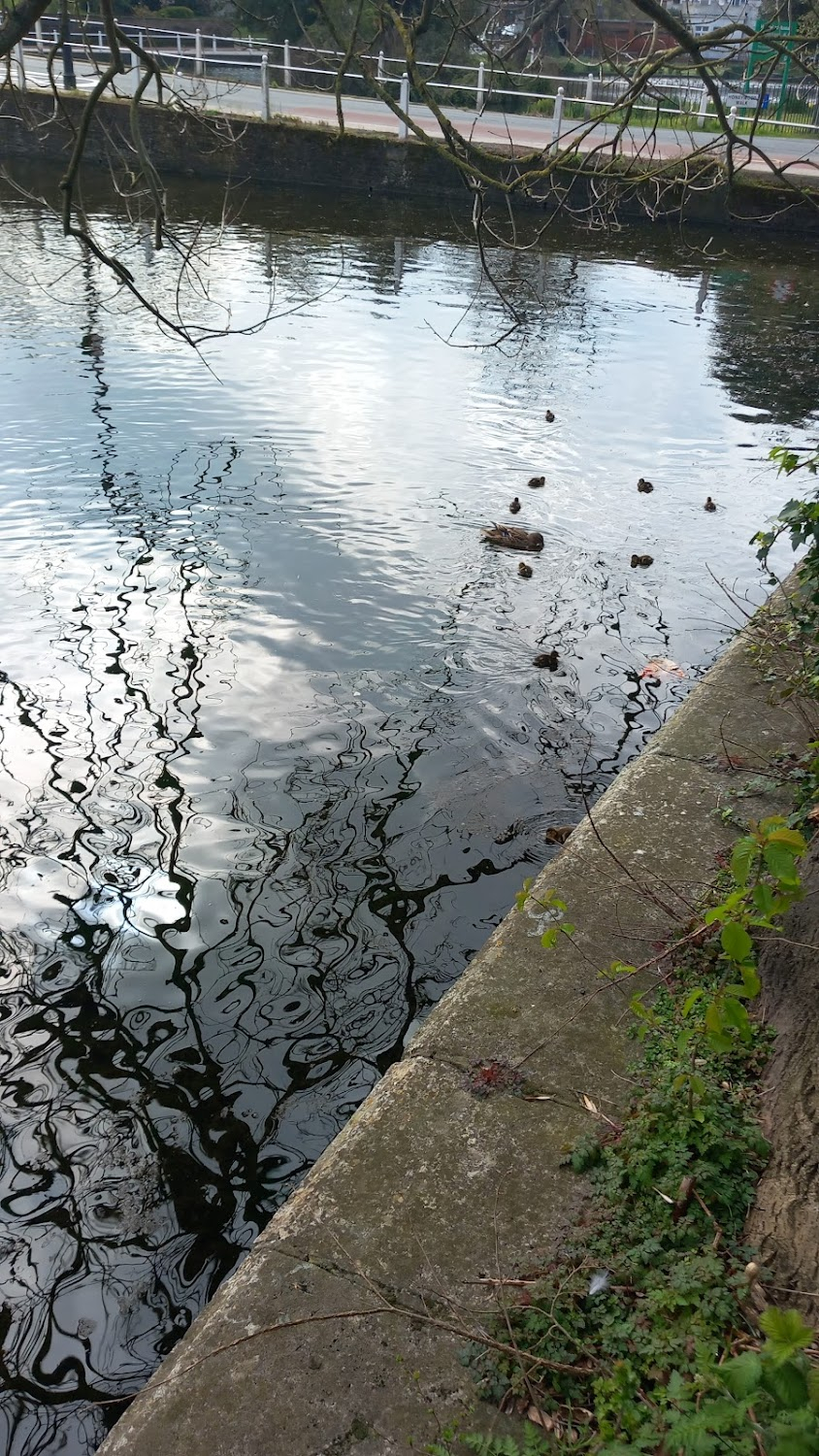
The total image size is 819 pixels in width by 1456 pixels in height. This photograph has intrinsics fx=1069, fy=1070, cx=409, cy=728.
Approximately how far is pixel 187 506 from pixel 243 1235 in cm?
701

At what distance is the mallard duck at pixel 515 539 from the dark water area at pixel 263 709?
17 centimetres

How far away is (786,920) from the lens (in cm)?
367

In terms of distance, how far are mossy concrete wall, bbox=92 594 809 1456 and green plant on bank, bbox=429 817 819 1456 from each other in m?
0.11

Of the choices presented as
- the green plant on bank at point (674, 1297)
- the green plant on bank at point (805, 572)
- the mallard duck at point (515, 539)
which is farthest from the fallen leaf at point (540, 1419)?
the mallard duck at point (515, 539)

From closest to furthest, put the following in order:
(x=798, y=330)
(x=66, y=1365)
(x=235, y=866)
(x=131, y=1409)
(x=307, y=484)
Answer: (x=131, y=1409), (x=66, y=1365), (x=235, y=866), (x=307, y=484), (x=798, y=330)

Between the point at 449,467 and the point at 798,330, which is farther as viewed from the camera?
the point at 798,330

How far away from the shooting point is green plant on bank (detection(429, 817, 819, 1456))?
2.09 meters

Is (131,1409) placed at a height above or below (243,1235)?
above

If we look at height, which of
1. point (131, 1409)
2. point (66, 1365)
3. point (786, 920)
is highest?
point (786, 920)

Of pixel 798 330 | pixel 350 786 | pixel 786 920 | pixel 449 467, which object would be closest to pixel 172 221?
pixel 798 330

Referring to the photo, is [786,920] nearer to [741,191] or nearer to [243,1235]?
[243,1235]

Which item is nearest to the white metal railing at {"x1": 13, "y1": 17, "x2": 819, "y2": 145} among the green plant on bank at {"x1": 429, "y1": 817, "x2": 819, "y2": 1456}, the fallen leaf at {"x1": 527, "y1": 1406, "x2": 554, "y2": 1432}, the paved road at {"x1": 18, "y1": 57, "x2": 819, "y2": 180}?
the paved road at {"x1": 18, "y1": 57, "x2": 819, "y2": 180}

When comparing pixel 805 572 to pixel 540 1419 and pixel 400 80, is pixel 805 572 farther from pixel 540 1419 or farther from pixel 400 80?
pixel 400 80

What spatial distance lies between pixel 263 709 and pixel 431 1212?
13.6 feet
